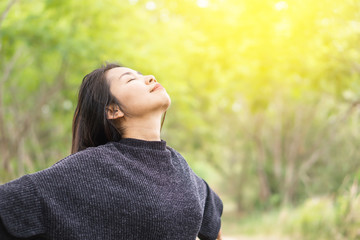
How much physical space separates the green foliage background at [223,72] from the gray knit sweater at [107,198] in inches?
212

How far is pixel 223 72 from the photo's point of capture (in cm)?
1065

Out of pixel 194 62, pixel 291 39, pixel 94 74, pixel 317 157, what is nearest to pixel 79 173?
pixel 94 74

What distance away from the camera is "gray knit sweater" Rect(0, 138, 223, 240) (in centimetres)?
150

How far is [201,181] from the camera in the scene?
2.19 meters

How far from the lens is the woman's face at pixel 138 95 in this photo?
192cm

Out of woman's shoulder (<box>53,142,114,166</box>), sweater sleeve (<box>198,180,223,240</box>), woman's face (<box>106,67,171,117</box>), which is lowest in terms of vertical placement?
sweater sleeve (<box>198,180,223,240</box>)

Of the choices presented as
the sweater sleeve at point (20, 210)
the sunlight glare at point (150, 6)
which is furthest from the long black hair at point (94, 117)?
the sunlight glare at point (150, 6)

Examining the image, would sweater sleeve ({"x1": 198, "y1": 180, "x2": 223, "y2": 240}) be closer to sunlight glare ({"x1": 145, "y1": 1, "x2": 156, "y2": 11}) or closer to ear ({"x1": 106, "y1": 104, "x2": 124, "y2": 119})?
ear ({"x1": 106, "y1": 104, "x2": 124, "y2": 119})

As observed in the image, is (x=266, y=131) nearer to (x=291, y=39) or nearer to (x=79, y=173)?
(x=291, y=39)

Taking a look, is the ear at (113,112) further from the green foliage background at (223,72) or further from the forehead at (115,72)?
the green foliage background at (223,72)

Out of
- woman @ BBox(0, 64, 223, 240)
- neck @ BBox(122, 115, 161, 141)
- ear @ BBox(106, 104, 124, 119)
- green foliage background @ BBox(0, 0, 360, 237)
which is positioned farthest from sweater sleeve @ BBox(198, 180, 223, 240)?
green foliage background @ BBox(0, 0, 360, 237)

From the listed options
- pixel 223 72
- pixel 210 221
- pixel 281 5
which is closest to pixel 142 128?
pixel 210 221

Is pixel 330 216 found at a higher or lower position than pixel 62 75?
lower

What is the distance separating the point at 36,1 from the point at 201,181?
779 centimetres
